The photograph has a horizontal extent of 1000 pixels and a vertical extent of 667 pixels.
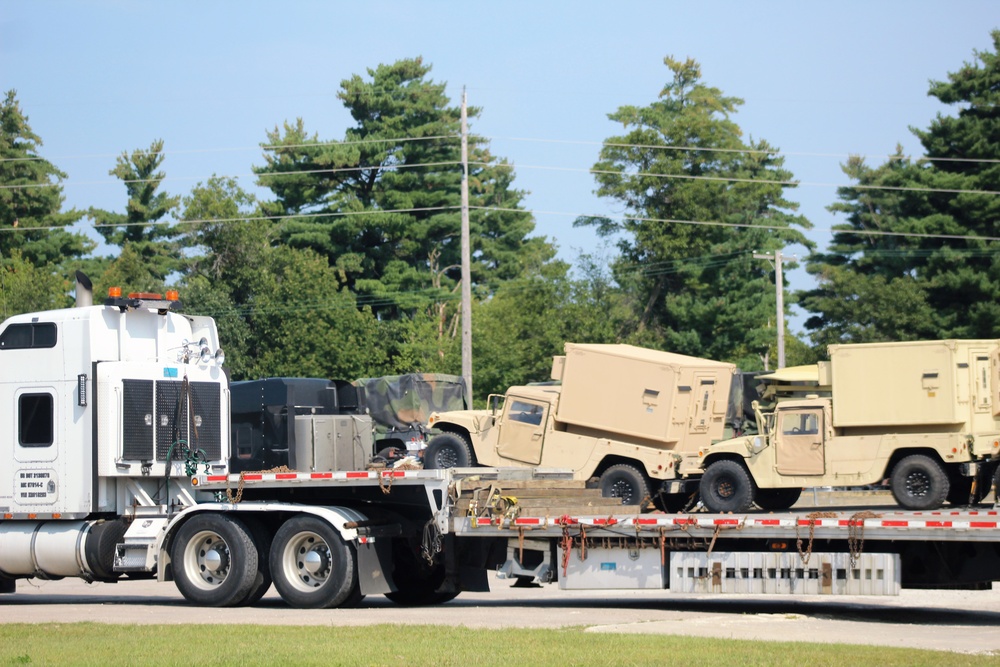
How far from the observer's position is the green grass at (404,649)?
9719 millimetres

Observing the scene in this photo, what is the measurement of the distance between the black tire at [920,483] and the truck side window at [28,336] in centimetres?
1278

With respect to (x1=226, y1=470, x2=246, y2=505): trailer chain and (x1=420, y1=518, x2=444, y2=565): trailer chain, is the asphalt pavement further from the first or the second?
(x1=226, y1=470, x2=246, y2=505): trailer chain

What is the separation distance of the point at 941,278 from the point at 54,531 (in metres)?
37.4

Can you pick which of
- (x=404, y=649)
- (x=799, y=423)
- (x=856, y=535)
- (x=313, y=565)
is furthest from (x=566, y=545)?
(x=799, y=423)

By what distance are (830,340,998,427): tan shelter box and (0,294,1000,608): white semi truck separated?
7.38 metres

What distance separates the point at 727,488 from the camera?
22.1 m

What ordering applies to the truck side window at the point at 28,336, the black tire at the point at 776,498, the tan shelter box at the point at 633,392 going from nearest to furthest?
the truck side window at the point at 28,336 < the black tire at the point at 776,498 < the tan shelter box at the point at 633,392

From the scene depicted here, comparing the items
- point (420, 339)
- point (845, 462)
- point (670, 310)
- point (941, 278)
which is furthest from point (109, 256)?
point (845, 462)

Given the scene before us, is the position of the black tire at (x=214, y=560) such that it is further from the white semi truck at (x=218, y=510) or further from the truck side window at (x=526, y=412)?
the truck side window at (x=526, y=412)

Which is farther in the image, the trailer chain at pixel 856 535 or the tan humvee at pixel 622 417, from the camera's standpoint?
the tan humvee at pixel 622 417

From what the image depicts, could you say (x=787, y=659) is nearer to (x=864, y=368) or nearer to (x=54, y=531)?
(x=54, y=531)

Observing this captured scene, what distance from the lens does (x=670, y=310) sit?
5506 cm

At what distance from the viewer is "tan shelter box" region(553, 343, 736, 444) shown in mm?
22781

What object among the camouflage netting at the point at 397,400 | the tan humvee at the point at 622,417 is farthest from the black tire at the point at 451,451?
the camouflage netting at the point at 397,400
